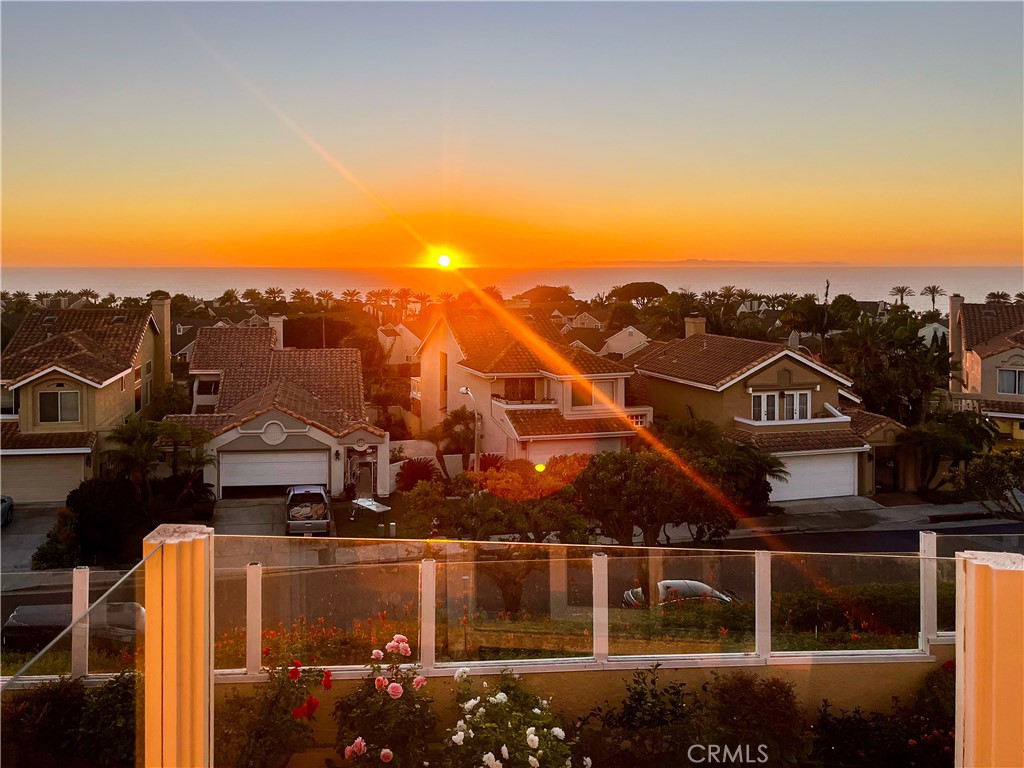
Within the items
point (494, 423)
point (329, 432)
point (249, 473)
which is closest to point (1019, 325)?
point (494, 423)

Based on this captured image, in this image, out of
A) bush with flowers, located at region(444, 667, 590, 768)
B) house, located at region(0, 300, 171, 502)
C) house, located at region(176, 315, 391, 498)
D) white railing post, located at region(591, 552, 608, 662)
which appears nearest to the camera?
bush with flowers, located at region(444, 667, 590, 768)

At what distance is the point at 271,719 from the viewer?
5102mm

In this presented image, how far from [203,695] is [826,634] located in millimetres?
3699

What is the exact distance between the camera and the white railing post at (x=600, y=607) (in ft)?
18.2

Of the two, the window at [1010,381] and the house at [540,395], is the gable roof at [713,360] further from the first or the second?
the window at [1010,381]

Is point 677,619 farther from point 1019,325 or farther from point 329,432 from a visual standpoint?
point 1019,325

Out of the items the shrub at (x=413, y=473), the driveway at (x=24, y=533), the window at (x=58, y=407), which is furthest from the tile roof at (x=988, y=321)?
the driveway at (x=24, y=533)

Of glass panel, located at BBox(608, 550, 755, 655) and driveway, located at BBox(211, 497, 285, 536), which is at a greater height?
glass panel, located at BBox(608, 550, 755, 655)

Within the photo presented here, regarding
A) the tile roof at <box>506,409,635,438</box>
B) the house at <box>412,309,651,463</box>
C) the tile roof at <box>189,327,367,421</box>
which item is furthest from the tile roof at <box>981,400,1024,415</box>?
the tile roof at <box>189,327,367,421</box>

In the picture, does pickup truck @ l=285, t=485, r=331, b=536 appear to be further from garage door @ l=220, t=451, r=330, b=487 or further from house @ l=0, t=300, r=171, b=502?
house @ l=0, t=300, r=171, b=502

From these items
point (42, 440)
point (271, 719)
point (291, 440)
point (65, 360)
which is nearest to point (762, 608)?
point (271, 719)

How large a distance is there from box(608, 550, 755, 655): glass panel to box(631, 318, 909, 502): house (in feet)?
75.5

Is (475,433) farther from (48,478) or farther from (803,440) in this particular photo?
(48,478)

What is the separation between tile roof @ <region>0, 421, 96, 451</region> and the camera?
26.0 m
